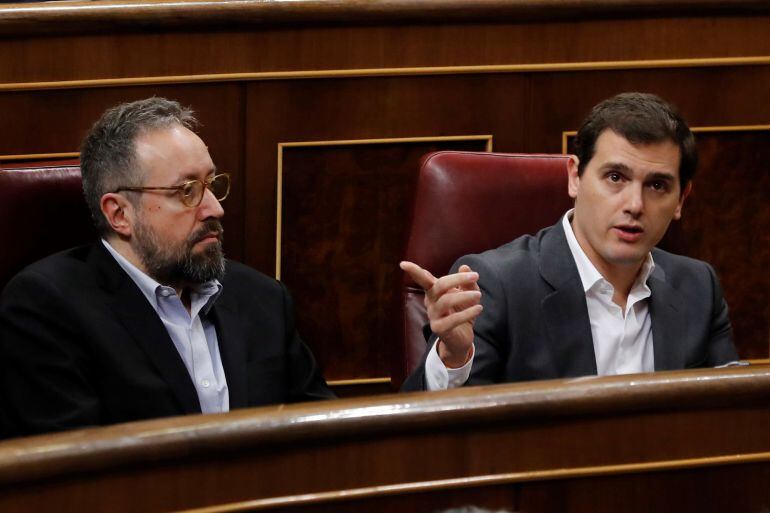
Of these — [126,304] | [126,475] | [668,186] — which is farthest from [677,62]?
[126,475]

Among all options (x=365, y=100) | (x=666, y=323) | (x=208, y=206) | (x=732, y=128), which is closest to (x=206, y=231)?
(x=208, y=206)

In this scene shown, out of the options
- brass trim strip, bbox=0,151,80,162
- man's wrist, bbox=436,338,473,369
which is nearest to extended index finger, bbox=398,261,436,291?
man's wrist, bbox=436,338,473,369

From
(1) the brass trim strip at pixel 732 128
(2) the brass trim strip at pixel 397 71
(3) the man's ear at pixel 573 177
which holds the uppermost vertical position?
(2) the brass trim strip at pixel 397 71

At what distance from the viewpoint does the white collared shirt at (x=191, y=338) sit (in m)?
0.95

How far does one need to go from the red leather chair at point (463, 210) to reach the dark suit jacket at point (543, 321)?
0.04 m

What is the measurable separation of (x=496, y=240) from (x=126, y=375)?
33 cm

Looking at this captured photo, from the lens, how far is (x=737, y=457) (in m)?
0.71

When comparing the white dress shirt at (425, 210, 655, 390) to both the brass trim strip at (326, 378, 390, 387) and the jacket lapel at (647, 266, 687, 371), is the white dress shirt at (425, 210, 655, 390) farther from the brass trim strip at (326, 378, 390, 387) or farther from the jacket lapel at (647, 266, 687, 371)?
the brass trim strip at (326, 378, 390, 387)

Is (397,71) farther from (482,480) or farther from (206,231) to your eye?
(482,480)

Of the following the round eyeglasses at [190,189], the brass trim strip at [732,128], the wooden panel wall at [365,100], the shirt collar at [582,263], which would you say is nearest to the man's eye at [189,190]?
the round eyeglasses at [190,189]

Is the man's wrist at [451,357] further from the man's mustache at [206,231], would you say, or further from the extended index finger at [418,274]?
the man's mustache at [206,231]

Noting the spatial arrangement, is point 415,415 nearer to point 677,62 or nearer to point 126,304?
point 126,304

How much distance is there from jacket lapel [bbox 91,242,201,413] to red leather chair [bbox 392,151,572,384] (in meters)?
0.19

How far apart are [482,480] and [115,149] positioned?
0.45 m
